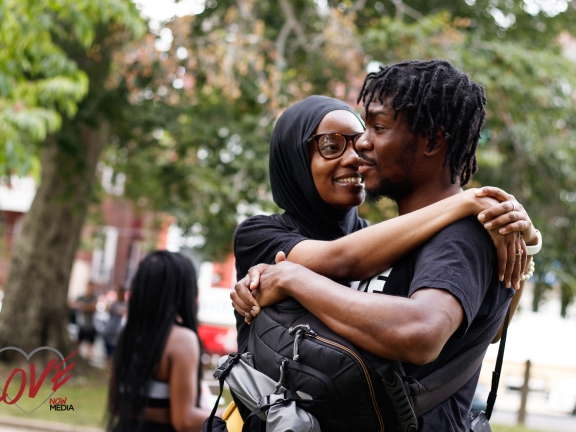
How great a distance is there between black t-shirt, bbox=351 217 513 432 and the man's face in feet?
0.73

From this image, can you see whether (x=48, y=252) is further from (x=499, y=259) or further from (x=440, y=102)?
(x=499, y=259)

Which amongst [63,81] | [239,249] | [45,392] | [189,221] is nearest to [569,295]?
[189,221]

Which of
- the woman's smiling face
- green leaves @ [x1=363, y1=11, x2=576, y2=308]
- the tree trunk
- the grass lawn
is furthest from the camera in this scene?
the tree trunk

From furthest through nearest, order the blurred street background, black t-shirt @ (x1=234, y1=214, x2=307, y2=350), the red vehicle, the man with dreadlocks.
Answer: the red vehicle, the blurred street background, black t-shirt @ (x1=234, y1=214, x2=307, y2=350), the man with dreadlocks

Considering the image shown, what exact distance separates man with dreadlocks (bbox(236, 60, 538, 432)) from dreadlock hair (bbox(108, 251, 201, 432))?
5.88 feet

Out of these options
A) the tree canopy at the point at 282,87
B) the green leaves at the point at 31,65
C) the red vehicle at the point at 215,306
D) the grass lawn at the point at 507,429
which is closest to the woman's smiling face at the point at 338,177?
the green leaves at the point at 31,65

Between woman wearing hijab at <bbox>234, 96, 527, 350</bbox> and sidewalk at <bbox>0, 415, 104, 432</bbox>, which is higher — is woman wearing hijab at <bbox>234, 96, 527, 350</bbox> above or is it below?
above

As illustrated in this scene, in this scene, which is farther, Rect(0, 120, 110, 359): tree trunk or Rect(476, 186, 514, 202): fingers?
Rect(0, 120, 110, 359): tree trunk

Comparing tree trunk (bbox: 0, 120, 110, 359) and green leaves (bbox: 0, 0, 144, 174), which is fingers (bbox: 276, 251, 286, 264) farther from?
tree trunk (bbox: 0, 120, 110, 359)

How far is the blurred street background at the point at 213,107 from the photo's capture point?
23.6 feet

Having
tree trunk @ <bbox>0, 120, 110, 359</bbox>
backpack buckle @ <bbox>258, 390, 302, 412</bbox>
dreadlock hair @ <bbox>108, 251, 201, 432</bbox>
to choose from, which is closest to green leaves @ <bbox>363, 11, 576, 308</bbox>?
tree trunk @ <bbox>0, 120, 110, 359</bbox>

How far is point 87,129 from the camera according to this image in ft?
40.4

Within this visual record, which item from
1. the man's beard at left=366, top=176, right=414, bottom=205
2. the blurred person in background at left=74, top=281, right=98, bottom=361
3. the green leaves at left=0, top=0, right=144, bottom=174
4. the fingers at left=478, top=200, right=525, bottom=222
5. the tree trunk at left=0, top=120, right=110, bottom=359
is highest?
the green leaves at left=0, top=0, right=144, bottom=174

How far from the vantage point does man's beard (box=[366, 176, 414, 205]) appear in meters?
2.07
